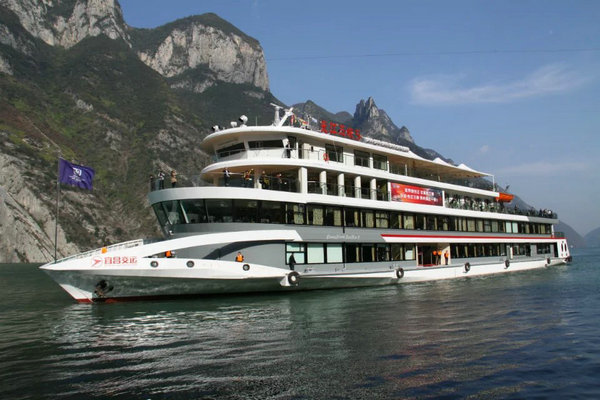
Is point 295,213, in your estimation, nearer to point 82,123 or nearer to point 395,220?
point 395,220

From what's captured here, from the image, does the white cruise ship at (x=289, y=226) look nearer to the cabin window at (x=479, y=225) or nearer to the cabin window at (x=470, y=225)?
the cabin window at (x=470, y=225)

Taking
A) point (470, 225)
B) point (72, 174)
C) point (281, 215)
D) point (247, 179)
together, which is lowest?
point (281, 215)

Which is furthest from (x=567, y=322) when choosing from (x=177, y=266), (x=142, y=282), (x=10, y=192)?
(x=10, y=192)

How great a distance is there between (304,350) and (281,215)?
11.3 m

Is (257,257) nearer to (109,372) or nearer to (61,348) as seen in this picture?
(61,348)

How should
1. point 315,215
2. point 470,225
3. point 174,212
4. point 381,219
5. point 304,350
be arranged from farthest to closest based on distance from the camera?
point 470,225, point 381,219, point 315,215, point 174,212, point 304,350

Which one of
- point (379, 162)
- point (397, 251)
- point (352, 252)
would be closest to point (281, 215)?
point (352, 252)

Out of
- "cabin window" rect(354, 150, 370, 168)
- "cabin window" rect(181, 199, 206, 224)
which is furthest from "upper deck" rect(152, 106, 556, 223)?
"cabin window" rect(181, 199, 206, 224)

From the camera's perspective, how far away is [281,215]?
21594 mm

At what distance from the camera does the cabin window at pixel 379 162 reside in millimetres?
28109

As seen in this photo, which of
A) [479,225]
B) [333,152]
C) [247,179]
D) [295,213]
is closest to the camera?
[247,179]

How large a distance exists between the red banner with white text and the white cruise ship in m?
0.07

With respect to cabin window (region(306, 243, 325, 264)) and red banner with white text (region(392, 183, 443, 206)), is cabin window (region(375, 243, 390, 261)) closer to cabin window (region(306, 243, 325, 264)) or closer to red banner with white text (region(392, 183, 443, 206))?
red banner with white text (region(392, 183, 443, 206))

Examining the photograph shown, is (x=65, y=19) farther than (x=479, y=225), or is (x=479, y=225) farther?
(x=65, y=19)
